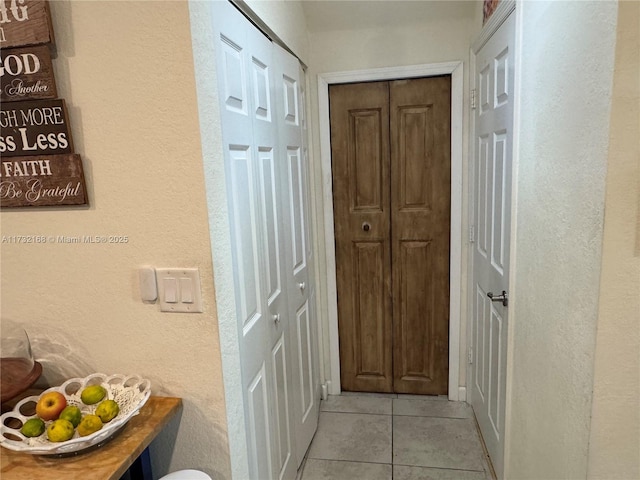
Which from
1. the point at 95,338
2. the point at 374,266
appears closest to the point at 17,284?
the point at 95,338

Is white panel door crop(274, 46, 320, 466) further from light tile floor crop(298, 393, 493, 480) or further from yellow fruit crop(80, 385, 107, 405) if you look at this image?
yellow fruit crop(80, 385, 107, 405)

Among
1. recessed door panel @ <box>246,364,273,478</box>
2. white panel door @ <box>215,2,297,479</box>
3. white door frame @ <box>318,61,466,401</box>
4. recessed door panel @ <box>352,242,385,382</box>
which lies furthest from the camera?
recessed door panel @ <box>352,242,385,382</box>

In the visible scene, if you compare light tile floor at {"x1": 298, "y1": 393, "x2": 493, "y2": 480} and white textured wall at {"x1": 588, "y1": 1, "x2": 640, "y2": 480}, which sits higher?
white textured wall at {"x1": 588, "y1": 1, "x2": 640, "y2": 480}

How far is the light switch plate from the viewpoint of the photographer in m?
1.17

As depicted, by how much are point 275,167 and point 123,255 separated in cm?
79

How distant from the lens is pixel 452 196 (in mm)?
2516

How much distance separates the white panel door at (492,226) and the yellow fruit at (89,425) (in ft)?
4.84

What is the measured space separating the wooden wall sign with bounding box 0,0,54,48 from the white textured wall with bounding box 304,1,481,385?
4.89 ft

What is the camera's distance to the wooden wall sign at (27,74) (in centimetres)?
112

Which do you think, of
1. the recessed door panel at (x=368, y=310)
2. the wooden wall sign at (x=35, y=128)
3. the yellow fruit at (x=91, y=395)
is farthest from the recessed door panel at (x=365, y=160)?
the yellow fruit at (x=91, y=395)

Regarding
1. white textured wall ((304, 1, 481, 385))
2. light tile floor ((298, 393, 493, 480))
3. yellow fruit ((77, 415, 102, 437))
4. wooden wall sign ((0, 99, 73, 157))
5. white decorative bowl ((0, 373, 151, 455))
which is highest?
white textured wall ((304, 1, 481, 385))

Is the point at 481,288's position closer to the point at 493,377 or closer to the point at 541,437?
the point at 493,377

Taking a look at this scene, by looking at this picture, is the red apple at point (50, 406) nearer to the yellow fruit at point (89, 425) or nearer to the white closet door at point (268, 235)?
the yellow fruit at point (89, 425)

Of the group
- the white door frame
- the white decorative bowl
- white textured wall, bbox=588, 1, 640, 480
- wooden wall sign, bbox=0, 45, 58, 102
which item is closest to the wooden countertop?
the white decorative bowl
